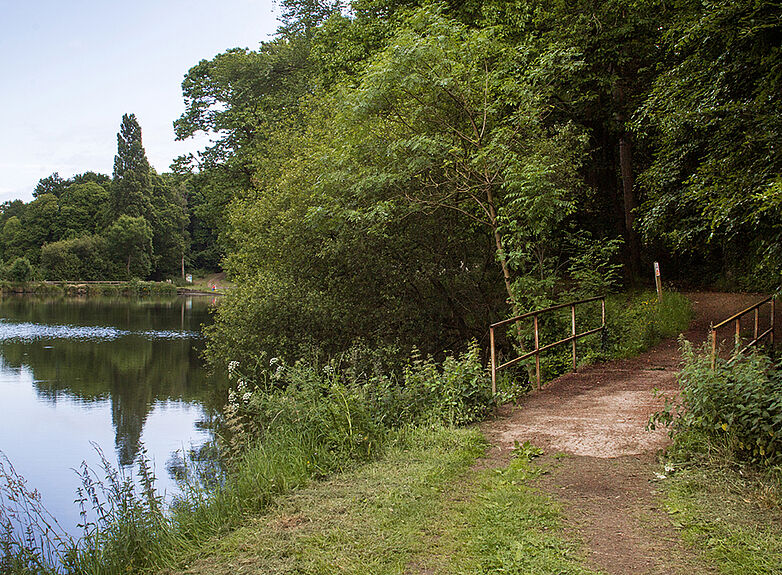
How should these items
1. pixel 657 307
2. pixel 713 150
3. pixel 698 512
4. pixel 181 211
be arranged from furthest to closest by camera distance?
pixel 181 211
pixel 657 307
pixel 713 150
pixel 698 512

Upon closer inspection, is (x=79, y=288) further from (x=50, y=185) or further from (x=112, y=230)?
(x=50, y=185)

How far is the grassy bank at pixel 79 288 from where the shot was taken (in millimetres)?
66062

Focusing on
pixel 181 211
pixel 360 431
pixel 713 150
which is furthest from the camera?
pixel 181 211

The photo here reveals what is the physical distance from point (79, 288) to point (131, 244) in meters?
7.83

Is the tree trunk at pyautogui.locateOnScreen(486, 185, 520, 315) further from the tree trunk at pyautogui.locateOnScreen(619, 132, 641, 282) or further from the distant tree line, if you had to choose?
the distant tree line

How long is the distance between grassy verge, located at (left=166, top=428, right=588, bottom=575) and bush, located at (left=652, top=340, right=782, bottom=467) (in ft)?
4.62

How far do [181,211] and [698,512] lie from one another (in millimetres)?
84502

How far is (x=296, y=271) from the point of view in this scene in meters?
14.9

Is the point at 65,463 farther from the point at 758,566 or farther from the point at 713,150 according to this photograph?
the point at 713,150

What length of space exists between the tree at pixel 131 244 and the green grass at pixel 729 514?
72317 mm

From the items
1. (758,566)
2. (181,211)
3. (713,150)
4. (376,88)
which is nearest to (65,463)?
(376,88)

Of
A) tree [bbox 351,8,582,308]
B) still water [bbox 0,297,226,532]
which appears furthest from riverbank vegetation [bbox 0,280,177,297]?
tree [bbox 351,8,582,308]

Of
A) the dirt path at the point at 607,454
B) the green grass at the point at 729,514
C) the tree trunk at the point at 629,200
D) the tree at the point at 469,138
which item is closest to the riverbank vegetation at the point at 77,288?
the tree trunk at the point at 629,200

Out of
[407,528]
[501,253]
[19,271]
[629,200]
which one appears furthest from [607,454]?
[19,271]
